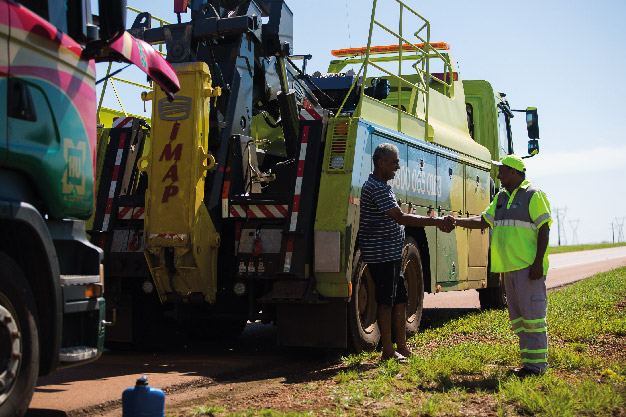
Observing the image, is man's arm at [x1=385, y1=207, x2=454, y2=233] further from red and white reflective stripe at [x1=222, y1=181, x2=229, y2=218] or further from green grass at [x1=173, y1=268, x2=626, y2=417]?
red and white reflective stripe at [x1=222, y1=181, x2=229, y2=218]

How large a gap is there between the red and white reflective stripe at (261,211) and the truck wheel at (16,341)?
324 centimetres

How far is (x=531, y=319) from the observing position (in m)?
6.49

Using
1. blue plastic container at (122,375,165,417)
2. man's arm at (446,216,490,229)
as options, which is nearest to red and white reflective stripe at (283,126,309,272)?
man's arm at (446,216,490,229)

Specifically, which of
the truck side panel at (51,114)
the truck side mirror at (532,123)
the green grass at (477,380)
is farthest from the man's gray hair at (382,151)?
the truck side mirror at (532,123)

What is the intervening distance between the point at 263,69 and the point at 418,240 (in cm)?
263

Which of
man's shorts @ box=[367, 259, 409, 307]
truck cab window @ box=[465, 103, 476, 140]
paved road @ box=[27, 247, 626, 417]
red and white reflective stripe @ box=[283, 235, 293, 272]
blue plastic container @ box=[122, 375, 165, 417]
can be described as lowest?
paved road @ box=[27, 247, 626, 417]

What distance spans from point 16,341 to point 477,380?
12.0 feet

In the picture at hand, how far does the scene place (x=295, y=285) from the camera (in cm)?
708

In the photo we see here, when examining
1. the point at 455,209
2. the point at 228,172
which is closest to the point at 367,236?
the point at 228,172

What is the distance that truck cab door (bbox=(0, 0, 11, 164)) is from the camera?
4129mm

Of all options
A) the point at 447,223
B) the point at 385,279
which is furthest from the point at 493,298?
the point at 385,279

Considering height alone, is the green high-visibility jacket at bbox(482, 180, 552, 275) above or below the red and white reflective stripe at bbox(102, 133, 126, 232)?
below

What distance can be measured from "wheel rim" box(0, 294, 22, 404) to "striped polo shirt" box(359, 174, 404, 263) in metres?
3.69

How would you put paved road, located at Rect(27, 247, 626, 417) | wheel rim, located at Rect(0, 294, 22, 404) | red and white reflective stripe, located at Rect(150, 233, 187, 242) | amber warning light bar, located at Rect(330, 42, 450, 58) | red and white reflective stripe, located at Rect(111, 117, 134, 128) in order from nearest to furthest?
wheel rim, located at Rect(0, 294, 22, 404)
paved road, located at Rect(27, 247, 626, 417)
red and white reflective stripe, located at Rect(150, 233, 187, 242)
red and white reflective stripe, located at Rect(111, 117, 134, 128)
amber warning light bar, located at Rect(330, 42, 450, 58)
